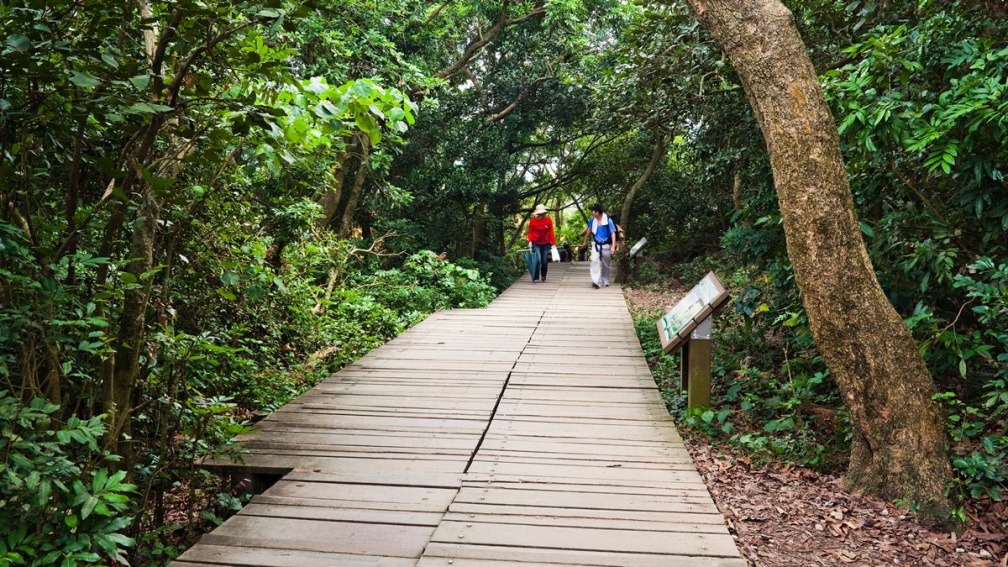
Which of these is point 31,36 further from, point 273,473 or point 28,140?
point 273,473

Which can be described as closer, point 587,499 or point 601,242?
point 587,499

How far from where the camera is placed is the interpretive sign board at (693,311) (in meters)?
5.40

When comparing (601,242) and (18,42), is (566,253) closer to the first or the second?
(601,242)

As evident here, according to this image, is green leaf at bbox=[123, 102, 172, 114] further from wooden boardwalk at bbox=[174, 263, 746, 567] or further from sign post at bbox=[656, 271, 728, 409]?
sign post at bbox=[656, 271, 728, 409]

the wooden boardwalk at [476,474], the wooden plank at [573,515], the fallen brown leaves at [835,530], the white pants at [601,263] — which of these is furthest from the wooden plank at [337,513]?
the white pants at [601,263]

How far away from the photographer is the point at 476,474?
417cm

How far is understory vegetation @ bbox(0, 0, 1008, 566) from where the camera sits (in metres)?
2.62

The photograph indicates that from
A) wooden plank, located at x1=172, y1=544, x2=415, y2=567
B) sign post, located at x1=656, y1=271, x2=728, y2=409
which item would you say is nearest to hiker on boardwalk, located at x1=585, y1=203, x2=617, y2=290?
sign post, located at x1=656, y1=271, x2=728, y2=409

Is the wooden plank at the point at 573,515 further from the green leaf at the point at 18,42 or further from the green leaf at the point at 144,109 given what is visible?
the green leaf at the point at 18,42

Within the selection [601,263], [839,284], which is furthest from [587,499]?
[601,263]

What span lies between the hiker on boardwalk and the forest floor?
900 cm

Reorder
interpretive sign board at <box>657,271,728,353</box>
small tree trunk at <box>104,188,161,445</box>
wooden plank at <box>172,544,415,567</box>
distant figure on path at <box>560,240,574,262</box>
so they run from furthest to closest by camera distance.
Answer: distant figure on path at <box>560,240,574,262</box> < interpretive sign board at <box>657,271,728,353</box> < small tree trunk at <box>104,188,161,445</box> < wooden plank at <box>172,544,415,567</box>

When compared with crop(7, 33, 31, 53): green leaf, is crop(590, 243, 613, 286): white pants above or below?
below

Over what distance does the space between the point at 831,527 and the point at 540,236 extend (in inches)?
437
